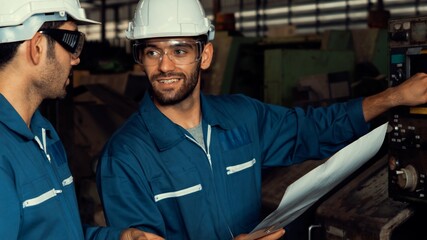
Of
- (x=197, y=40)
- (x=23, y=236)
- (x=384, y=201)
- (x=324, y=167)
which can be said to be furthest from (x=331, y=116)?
(x=23, y=236)

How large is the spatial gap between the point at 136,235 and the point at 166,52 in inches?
21.3

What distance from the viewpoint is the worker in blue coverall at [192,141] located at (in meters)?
1.47

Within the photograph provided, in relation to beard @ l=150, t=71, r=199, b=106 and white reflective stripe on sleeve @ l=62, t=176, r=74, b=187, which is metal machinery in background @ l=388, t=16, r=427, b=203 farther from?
white reflective stripe on sleeve @ l=62, t=176, r=74, b=187

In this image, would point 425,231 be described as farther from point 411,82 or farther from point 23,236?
point 23,236

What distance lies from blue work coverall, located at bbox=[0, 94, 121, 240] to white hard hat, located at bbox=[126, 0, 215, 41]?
0.44 meters

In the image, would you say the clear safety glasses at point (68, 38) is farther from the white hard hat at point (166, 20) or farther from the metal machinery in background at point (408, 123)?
the metal machinery in background at point (408, 123)

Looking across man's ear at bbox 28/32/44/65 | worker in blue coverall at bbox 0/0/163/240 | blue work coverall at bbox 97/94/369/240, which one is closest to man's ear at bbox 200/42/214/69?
blue work coverall at bbox 97/94/369/240

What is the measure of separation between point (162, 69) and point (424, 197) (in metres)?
0.71

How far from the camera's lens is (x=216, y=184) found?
5.12 ft

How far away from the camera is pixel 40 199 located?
1.14 meters

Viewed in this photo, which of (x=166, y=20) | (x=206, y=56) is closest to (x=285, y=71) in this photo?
A: (x=206, y=56)

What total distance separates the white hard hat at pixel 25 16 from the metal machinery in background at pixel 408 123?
0.73 metres

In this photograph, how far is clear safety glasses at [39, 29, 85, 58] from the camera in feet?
4.06

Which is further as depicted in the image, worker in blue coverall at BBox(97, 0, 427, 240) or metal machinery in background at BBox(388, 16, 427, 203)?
worker in blue coverall at BBox(97, 0, 427, 240)
